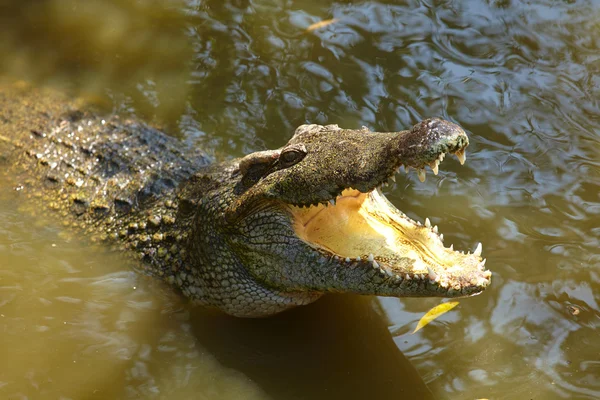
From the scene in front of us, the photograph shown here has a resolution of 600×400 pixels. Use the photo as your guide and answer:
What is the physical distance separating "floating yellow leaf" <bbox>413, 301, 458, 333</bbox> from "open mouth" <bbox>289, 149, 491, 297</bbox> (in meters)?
0.44

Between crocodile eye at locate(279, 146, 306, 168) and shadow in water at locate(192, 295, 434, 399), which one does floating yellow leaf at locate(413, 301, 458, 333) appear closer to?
shadow in water at locate(192, 295, 434, 399)

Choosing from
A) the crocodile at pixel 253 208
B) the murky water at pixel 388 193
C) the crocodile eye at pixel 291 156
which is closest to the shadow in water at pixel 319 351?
the murky water at pixel 388 193

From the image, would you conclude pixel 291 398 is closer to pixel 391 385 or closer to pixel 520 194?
pixel 391 385

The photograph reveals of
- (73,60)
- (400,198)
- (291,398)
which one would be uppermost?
(73,60)

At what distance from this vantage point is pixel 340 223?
408 centimetres

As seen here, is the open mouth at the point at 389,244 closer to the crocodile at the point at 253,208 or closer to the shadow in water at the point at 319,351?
the crocodile at the point at 253,208

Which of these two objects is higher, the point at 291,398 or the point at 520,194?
the point at 520,194

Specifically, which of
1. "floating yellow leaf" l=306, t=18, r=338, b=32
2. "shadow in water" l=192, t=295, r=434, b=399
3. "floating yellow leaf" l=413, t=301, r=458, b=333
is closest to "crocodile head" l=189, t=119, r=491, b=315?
"shadow in water" l=192, t=295, r=434, b=399

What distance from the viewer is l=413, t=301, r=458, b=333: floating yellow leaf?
4129mm

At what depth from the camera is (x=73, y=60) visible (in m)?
6.41

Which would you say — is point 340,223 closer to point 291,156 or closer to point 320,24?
point 291,156

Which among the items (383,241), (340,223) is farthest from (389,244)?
(340,223)

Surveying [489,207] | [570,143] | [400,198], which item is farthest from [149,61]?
[570,143]

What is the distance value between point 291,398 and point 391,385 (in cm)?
61
